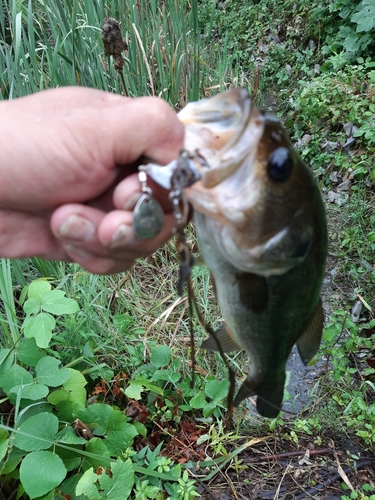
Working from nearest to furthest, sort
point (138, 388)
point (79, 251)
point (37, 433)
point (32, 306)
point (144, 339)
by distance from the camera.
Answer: point (79, 251) → point (37, 433) → point (32, 306) → point (138, 388) → point (144, 339)

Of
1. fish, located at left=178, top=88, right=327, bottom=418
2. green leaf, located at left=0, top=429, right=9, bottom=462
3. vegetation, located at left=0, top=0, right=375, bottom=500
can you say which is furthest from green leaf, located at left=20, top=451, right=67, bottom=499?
fish, located at left=178, top=88, right=327, bottom=418

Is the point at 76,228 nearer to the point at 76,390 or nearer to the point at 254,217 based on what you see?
the point at 254,217

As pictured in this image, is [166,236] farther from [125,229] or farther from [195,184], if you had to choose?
[195,184]

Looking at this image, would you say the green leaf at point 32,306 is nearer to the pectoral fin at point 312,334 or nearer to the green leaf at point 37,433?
the green leaf at point 37,433

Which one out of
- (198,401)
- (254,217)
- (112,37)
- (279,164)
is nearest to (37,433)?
(198,401)

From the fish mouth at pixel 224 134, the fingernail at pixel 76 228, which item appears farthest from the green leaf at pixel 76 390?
the fish mouth at pixel 224 134

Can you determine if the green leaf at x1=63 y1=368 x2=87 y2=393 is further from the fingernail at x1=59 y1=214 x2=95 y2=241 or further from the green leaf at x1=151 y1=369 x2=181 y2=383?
the fingernail at x1=59 y1=214 x2=95 y2=241
